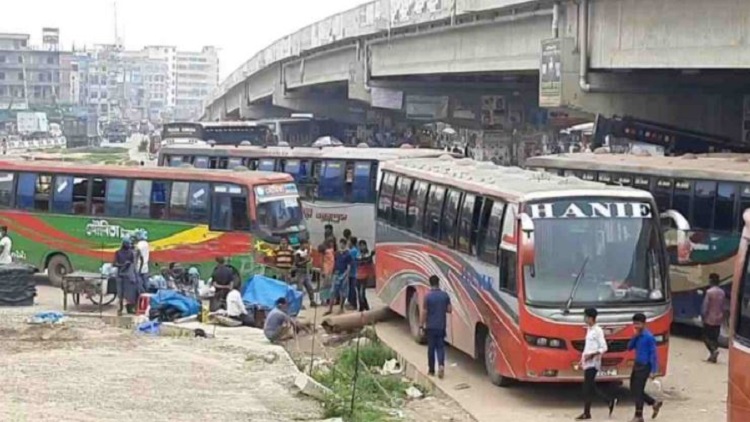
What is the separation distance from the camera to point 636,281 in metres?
16.1

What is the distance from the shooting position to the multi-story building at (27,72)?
150875 mm

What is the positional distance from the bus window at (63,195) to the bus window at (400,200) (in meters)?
7.79

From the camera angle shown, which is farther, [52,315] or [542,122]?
[542,122]

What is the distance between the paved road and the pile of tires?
280 inches

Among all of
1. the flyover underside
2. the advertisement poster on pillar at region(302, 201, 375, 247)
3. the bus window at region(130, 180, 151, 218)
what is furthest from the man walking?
the flyover underside

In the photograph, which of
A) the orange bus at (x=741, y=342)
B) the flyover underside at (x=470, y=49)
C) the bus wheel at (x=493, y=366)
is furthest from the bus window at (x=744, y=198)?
the flyover underside at (x=470, y=49)

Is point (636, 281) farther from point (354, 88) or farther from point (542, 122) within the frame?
point (542, 122)

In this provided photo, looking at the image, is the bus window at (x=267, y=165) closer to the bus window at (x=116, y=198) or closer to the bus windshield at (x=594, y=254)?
the bus window at (x=116, y=198)

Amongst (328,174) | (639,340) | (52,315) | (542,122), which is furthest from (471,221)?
(542,122)

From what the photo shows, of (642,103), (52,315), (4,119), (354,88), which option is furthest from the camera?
(4,119)

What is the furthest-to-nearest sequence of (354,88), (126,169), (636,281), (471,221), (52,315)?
1. (354,88)
2. (126,169)
3. (52,315)
4. (471,221)
5. (636,281)

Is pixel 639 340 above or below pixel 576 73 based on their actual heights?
below

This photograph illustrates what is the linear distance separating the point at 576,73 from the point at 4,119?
356 ft

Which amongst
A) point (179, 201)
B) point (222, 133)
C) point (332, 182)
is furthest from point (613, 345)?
point (222, 133)
